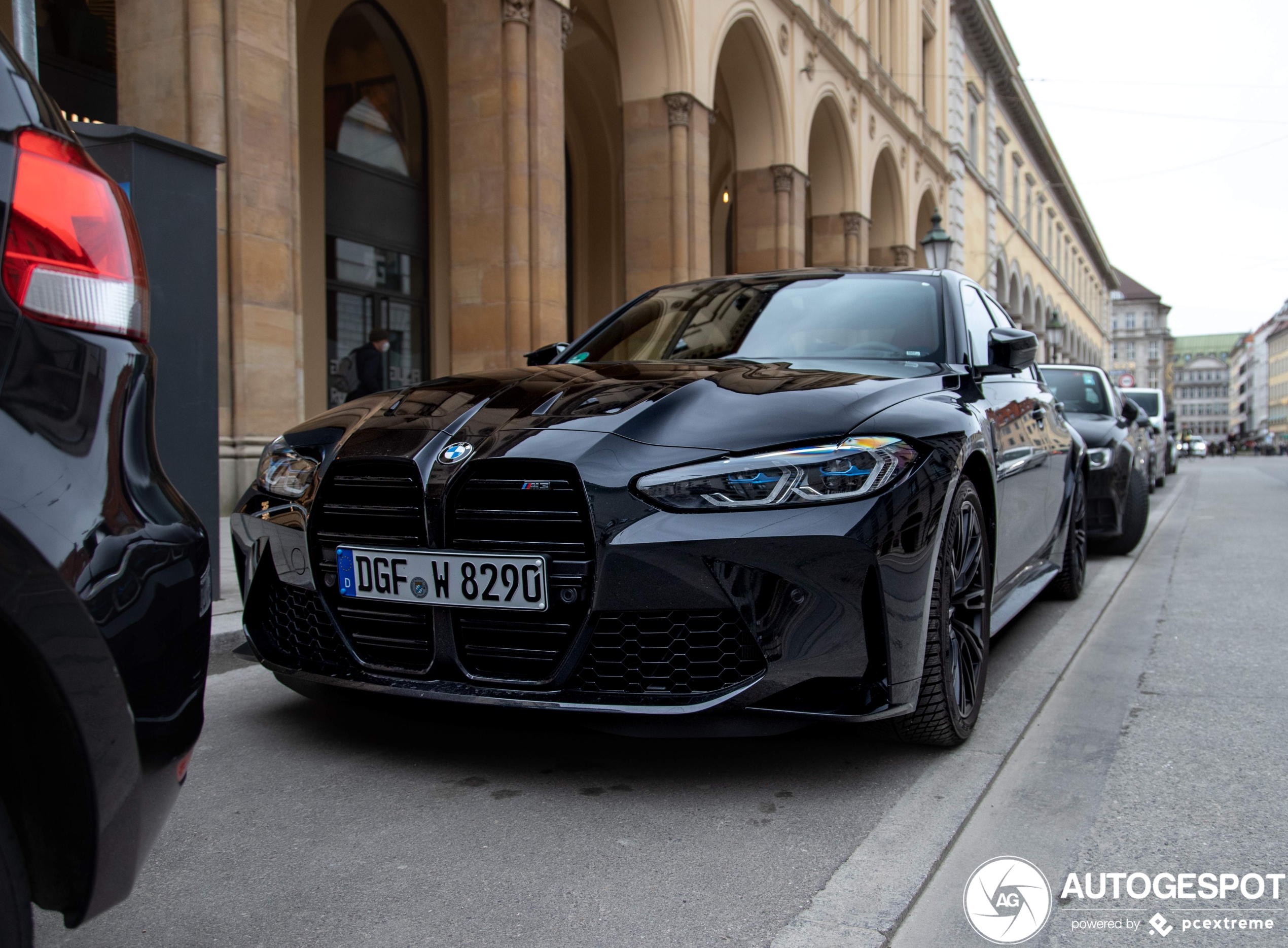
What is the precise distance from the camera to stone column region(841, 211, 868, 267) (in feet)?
79.6

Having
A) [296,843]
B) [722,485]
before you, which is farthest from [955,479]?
[296,843]

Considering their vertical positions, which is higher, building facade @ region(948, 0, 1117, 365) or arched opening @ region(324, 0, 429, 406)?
building facade @ region(948, 0, 1117, 365)

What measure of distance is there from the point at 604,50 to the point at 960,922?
2119 centimetres

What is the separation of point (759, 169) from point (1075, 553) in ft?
50.4

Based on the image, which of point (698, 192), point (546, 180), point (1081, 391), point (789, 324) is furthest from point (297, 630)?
point (698, 192)

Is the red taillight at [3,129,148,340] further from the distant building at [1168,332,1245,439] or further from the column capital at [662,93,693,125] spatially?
the distant building at [1168,332,1245,439]

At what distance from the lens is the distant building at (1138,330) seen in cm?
14938

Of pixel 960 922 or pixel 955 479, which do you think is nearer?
pixel 960 922

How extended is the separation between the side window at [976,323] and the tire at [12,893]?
3.35 metres

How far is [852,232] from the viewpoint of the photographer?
24.3 meters

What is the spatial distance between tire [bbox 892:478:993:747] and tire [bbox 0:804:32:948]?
211 cm

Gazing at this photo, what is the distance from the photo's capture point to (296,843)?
2457 mm

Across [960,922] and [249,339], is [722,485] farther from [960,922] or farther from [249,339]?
[249,339]

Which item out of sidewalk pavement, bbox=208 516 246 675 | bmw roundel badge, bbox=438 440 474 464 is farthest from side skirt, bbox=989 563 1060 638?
sidewalk pavement, bbox=208 516 246 675
